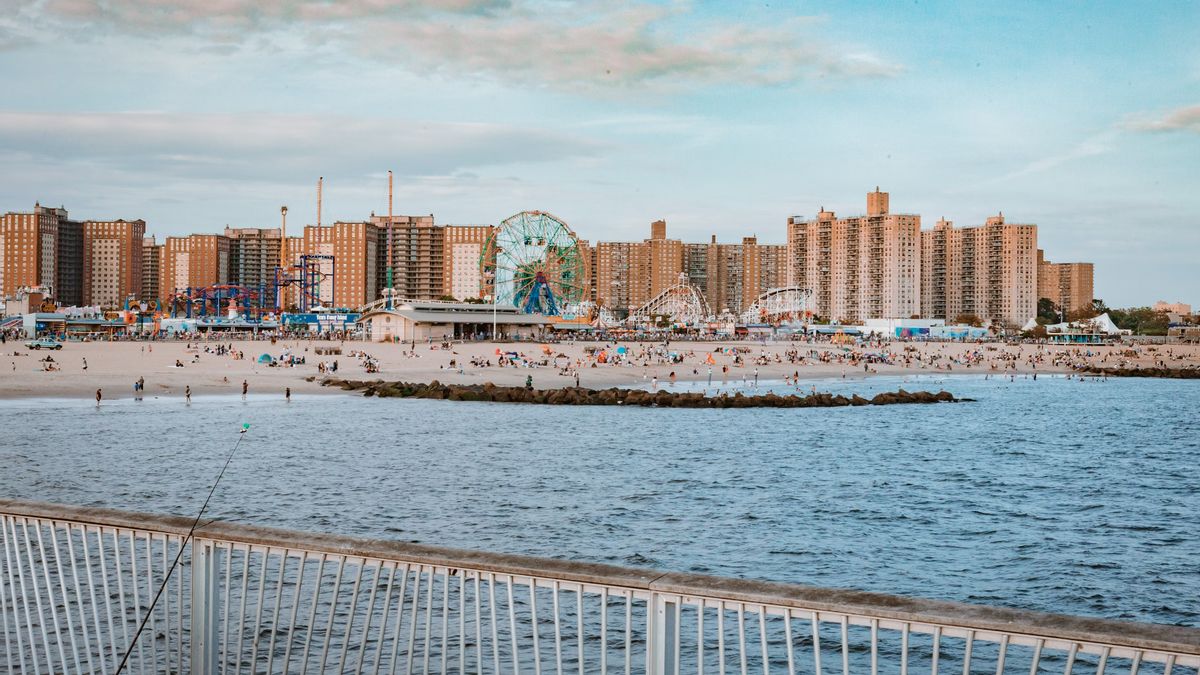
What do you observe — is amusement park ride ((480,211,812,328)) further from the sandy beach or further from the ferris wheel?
the sandy beach

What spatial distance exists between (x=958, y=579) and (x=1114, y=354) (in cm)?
13053

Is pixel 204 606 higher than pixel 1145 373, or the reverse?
pixel 204 606

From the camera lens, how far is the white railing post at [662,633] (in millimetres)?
→ 4039

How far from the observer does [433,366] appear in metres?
79.0

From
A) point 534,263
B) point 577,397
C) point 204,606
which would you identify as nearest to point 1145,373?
point 534,263

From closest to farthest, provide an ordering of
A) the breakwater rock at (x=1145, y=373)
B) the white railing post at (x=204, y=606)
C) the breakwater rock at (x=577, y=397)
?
the white railing post at (x=204, y=606)
the breakwater rock at (x=577, y=397)
the breakwater rock at (x=1145, y=373)

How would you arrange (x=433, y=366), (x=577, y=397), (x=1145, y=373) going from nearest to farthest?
(x=577, y=397), (x=433, y=366), (x=1145, y=373)

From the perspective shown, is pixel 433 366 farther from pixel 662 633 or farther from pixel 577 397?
pixel 662 633

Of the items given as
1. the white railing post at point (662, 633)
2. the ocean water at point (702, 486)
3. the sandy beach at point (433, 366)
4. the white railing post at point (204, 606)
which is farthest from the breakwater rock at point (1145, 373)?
the white railing post at point (204, 606)

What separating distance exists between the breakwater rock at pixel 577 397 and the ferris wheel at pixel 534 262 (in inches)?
2442

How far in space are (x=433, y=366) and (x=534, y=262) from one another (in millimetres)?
47516

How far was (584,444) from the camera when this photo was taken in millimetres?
38719

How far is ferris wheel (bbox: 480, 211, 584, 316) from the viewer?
123 metres

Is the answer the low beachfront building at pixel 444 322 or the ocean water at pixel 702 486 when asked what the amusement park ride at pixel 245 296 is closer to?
the low beachfront building at pixel 444 322
